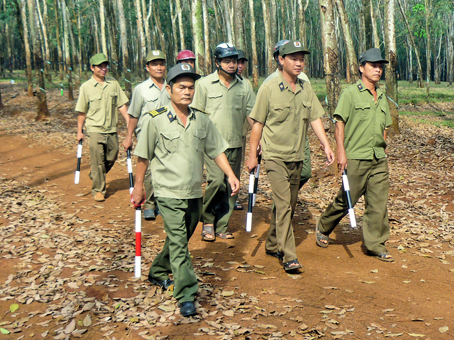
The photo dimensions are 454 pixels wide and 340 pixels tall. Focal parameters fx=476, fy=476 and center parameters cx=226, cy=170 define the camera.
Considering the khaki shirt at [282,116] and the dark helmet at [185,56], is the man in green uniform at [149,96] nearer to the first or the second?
the dark helmet at [185,56]

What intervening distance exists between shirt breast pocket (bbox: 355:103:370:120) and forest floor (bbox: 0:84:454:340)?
71.9 inches

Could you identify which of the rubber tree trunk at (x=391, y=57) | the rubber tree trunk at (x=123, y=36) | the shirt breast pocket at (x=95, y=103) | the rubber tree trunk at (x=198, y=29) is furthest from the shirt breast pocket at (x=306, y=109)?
the rubber tree trunk at (x=123, y=36)

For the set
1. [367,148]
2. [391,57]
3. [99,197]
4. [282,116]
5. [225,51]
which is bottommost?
[99,197]

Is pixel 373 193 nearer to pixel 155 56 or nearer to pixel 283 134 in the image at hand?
pixel 283 134

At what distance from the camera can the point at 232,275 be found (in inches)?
222

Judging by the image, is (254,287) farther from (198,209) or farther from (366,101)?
(366,101)

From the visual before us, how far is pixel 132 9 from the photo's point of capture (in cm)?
4934

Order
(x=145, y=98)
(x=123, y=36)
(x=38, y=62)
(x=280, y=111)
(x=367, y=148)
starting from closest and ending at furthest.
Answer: (x=280, y=111) → (x=367, y=148) → (x=145, y=98) → (x=38, y=62) → (x=123, y=36)

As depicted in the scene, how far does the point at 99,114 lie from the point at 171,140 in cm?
478

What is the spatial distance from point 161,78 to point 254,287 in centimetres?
396

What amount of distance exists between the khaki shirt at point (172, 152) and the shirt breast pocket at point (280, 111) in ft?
4.43

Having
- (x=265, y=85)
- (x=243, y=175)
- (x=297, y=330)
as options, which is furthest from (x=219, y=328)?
(x=243, y=175)

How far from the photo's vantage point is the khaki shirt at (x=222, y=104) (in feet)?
22.3

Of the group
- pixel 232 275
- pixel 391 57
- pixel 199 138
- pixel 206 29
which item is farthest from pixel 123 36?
pixel 199 138
